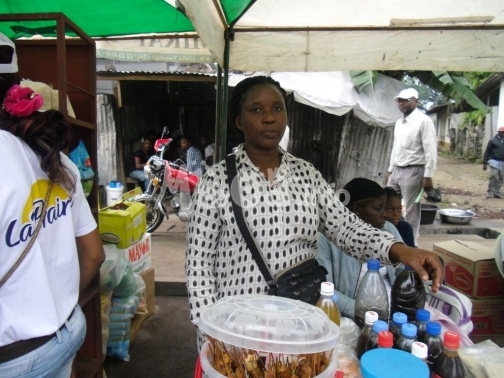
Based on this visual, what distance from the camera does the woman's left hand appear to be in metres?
1.34

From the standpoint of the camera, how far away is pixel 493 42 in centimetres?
255

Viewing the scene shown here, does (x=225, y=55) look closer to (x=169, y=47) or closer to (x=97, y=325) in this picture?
(x=169, y=47)

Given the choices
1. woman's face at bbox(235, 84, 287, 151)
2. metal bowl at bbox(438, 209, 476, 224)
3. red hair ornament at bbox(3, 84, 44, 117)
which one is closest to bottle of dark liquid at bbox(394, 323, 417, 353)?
woman's face at bbox(235, 84, 287, 151)

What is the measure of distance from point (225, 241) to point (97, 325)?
3.73 ft

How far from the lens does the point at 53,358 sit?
4.03 ft

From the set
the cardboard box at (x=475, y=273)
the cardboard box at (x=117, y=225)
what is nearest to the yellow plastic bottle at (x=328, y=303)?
the cardboard box at (x=117, y=225)

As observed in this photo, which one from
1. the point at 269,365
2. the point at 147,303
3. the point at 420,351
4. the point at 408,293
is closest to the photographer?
the point at 269,365

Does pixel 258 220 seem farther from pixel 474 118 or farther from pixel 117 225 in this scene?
pixel 474 118

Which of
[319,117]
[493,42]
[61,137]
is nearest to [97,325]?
[61,137]

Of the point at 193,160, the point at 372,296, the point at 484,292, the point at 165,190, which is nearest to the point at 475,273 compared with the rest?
the point at 484,292

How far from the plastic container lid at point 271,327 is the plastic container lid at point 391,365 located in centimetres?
12

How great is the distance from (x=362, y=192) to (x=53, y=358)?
5.71 feet

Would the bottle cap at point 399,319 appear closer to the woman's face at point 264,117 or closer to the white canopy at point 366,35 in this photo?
the woman's face at point 264,117

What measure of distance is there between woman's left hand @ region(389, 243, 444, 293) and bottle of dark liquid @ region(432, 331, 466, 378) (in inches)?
10.0
